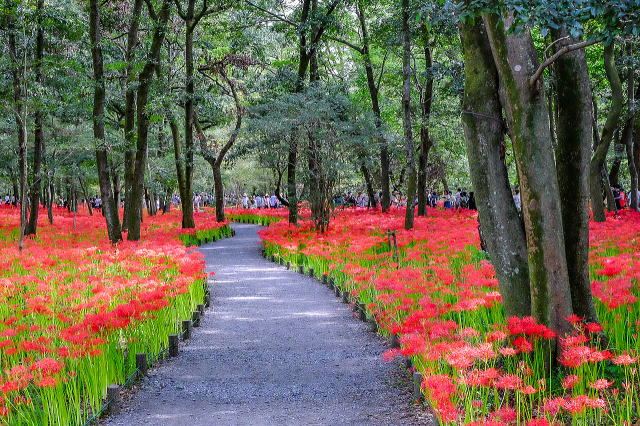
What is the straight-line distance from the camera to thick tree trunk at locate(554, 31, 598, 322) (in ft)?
14.5

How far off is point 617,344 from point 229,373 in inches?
139

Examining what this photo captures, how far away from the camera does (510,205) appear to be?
4.55 meters

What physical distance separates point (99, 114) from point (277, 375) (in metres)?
10.7

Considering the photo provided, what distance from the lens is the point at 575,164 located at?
14.6 feet

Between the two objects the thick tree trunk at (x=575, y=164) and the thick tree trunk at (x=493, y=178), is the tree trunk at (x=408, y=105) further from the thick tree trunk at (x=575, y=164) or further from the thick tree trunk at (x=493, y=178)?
the thick tree trunk at (x=575, y=164)

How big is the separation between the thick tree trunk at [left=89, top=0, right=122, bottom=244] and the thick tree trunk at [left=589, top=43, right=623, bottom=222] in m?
11.9

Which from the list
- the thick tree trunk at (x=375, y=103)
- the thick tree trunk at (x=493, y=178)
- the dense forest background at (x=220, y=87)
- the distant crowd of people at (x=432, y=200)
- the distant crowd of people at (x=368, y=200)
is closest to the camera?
the thick tree trunk at (x=493, y=178)

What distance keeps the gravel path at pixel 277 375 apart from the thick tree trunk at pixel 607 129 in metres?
8.53

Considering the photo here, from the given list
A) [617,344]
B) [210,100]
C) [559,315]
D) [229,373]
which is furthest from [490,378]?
[210,100]

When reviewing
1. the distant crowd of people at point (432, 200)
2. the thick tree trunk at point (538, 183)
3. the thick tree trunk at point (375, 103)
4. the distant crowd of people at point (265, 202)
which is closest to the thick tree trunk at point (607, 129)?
the thick tree trunk at point (375, 103)

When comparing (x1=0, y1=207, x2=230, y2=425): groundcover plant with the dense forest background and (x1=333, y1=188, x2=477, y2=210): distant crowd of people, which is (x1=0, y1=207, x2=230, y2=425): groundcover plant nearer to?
the dense forest background

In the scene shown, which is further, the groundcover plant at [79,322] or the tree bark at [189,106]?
the tree bark at [189,106]

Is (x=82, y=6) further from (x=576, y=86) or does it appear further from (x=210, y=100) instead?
(x=576, y=86)

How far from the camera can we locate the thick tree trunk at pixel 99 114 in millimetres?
13336
